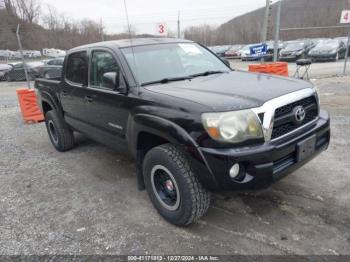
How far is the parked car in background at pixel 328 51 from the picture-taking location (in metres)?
20.4

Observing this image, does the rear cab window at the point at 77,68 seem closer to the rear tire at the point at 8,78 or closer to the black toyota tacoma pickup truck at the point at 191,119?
the black toyota tacoma pickup truck at the point at 191,119

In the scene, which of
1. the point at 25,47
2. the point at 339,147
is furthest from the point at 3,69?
the point at 339,147

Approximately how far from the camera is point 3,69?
2162cm

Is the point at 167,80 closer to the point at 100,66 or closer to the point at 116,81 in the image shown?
the point at 116,81

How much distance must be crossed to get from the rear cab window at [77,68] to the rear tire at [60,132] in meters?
0.94

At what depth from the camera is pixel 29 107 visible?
8039 millimetres

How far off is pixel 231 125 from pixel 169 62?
1.49 metres

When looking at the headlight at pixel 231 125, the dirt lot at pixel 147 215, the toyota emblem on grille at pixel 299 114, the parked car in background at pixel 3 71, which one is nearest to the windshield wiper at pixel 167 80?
the headlight at pixel 231 125

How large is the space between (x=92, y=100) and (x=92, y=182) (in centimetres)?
113

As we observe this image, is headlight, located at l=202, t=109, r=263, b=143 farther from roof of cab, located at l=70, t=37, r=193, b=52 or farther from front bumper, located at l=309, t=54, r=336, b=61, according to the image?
front bumper, located at l=309, t=54, r=336, b=61

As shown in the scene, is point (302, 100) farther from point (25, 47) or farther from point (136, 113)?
point (25, 47)

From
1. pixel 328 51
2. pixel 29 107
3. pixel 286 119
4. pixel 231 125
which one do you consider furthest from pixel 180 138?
pixel 328 51

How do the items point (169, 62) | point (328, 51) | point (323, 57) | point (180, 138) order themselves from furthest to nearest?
point (323, 57) → point (328, 51) → point (169, 62) → point (180, 138)

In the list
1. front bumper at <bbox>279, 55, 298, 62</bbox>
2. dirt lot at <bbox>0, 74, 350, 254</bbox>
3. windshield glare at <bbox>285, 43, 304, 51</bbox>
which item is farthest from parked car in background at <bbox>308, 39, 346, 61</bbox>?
dirt lot at <bbox>0, 74, 350, 254</bbox>
